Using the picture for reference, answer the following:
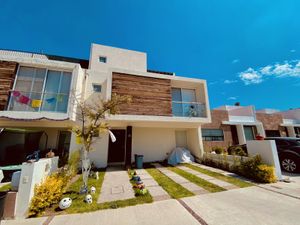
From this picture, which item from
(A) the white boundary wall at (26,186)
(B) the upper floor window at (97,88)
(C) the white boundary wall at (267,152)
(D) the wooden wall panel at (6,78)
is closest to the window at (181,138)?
(C) the white boundary wall at (267,152)

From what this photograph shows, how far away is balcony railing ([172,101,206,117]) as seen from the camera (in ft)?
32.8

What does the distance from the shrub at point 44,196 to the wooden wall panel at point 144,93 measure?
4893 mm

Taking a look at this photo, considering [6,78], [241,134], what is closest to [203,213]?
[6,78]

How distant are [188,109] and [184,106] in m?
0.39

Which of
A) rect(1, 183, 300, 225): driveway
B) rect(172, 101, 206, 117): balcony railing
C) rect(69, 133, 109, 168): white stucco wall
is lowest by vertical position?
rect(1, 183, 300, 225): driveway

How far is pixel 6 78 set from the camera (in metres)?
7.97

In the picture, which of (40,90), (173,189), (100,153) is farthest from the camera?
(100,153)

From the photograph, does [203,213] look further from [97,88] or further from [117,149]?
[97,88]

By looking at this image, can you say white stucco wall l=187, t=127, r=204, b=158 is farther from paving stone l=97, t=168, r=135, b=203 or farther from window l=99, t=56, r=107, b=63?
window l=99, t=56, r=107, b=63

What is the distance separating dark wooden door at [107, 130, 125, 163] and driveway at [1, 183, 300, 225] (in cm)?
676

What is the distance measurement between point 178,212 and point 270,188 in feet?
14.0

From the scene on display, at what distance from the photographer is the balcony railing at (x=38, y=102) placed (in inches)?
310

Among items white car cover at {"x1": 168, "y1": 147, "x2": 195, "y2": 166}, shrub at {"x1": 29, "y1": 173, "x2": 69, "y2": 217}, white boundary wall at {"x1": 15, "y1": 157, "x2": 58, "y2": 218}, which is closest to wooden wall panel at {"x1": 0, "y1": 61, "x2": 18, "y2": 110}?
white boundary wall at {"x1": 15, "y1": 157, "x2": 58, "y2": 218}

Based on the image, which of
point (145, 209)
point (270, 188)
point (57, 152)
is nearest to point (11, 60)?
point (57, 152)
